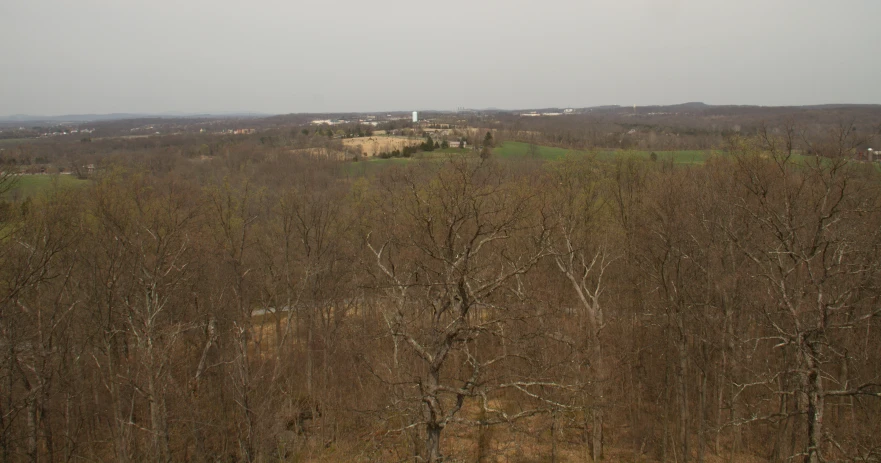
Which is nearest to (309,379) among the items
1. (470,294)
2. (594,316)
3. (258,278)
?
(258,278)

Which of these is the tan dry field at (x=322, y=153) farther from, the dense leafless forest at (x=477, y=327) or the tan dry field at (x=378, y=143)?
the dense leafless forest at (x=477, y=327)

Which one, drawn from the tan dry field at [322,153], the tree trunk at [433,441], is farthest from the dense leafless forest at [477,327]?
the tan dry field at [322,153]

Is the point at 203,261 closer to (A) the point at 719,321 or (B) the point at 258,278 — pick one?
(B) the point at 258,278

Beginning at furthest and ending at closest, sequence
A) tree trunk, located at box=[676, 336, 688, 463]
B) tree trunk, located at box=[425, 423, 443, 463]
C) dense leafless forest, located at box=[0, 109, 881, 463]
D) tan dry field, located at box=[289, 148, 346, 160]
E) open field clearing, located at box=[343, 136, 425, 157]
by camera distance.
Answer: open field clearing, located at box=[343, 136, 425, 157] < tan dry field, located at box=[289, 148, 346, 160] < tree trunk, located at box=[676, 336, 688, 463] < dense leafless forest, located at box=[0, 109, 881, 463] < tree trunk, located at box=[425, 423, 443, 463]

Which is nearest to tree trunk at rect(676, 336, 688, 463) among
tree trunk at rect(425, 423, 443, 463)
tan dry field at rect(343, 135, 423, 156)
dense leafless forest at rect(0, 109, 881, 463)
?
dense leafless forest at rect(0, 109, 881, 463)

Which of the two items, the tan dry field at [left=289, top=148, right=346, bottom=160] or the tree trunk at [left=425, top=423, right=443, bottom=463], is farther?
the tan dry field at [left=289, top=148, right=346, bottom=160]

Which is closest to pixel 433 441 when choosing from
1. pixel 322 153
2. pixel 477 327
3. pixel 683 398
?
pixel 477 327

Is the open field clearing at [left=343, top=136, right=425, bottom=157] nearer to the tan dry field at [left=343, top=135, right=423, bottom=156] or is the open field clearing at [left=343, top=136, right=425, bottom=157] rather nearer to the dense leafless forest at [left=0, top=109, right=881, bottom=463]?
the tan dry field at [left=343, top=135, right=423, bottom=156]
